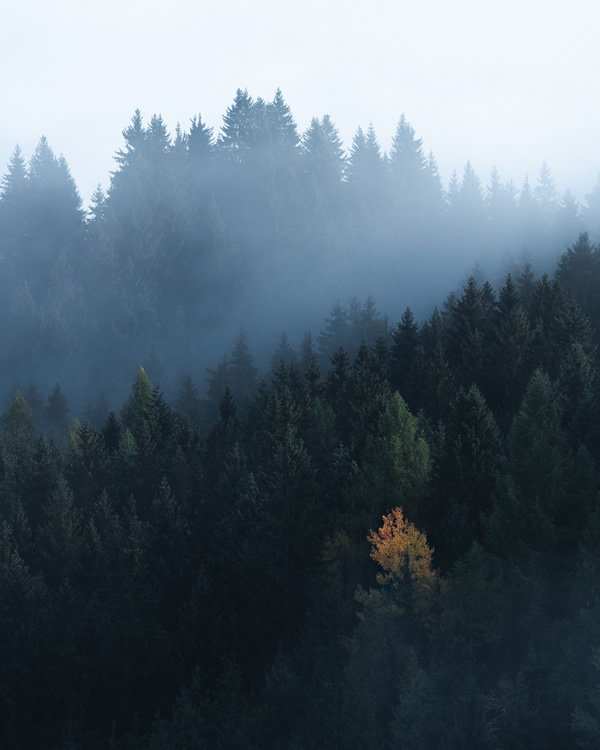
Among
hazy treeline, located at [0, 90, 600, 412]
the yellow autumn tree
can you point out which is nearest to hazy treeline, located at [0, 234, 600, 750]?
the yellow autumn tree

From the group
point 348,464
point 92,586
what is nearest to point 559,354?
point 348,464

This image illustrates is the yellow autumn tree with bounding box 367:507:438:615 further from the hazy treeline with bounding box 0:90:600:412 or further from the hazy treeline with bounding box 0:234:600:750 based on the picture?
the hazy treeline with bounding box 0:90:600:412

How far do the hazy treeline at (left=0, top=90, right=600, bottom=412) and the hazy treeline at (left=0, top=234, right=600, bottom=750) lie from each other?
130ft

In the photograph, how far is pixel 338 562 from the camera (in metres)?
50.4

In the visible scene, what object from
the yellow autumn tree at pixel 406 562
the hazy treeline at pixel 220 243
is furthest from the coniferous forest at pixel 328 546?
the hazy treeline at pixel 220 243

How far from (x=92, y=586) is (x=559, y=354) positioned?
37.9 meters

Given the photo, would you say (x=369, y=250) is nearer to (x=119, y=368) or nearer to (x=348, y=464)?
(x=119, y=368)

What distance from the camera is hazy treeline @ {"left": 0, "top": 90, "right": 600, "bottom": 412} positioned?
11581 centimetres

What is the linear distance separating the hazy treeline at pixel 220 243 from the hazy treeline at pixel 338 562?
39.6m

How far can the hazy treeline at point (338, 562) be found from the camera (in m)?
41.7

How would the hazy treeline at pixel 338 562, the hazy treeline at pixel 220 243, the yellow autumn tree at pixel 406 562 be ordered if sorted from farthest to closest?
1. the hazy treeline at pixel 220 243
2. the yellow autumn tree at pixel 406 562
3. the hazy treeline at pixel 338 562

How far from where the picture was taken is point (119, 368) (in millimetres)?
112938

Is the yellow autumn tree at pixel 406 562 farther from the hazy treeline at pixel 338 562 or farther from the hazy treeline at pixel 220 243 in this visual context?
the hazy treeline at pixel 220 243

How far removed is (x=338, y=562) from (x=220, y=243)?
79.5 meters
